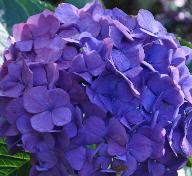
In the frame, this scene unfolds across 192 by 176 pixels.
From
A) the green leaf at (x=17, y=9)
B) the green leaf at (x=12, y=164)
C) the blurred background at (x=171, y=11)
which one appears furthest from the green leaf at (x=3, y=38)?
the blurred background at (x=171, y=11)

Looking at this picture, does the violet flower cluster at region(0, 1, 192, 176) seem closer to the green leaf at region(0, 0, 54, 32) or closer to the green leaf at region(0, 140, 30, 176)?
the green leaf at region(0, 140, 30, 176)

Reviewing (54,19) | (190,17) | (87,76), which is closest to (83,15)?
(54,19)

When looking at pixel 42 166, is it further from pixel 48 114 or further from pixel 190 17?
pixel 190 17

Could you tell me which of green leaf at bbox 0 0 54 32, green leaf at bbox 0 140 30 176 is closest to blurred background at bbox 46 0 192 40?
green leaf at bbox 0 0 54 32

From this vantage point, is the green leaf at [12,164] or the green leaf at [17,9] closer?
the green leaf at [12,164]

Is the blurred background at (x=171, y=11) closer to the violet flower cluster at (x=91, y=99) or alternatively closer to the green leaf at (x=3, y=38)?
the green leaf at (x=3, y=38)

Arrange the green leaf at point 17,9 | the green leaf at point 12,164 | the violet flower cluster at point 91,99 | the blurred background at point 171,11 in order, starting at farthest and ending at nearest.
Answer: the blurred background at point 171,11, the green leaf at point 17,9, the green leaf at point 12,164, the violet flower cluster at point 91,99
